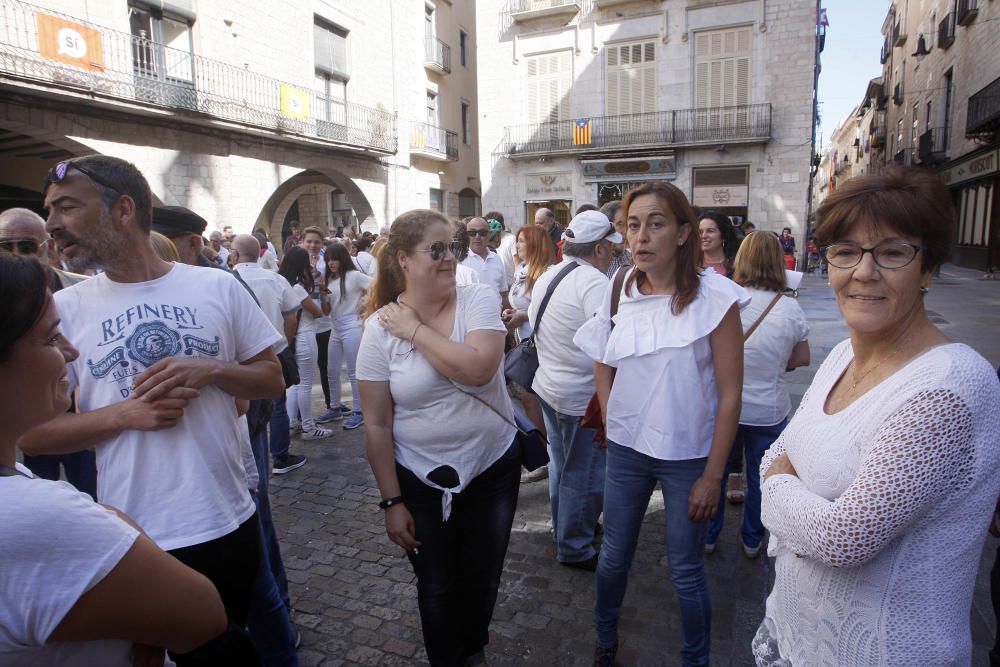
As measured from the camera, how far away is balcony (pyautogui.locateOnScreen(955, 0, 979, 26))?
19.2m

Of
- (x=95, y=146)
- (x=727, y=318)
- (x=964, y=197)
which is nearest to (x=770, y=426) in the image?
(x=727, y=318)

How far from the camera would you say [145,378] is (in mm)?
1767

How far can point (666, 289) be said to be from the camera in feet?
7.95

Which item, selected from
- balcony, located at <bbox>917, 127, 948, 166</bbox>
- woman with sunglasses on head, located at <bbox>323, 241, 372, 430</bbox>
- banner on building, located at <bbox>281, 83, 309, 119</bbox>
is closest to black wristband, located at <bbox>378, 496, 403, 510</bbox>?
woman with sunglasses on head, located at <bbox>323, 241, 372, 430</bbox>

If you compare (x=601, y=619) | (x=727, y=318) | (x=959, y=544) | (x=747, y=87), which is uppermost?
(x=747, y=87)

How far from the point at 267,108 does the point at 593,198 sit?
11212mm

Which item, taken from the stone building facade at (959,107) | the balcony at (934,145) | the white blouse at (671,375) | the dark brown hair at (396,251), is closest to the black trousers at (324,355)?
the dark brown hair at (396,251)

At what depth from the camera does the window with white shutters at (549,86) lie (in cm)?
2112

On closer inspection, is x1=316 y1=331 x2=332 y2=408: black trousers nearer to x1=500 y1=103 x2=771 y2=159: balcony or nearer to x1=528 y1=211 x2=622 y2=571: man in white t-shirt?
x1=528 y1=211 x2=622 y2=571: man in white t-shirt

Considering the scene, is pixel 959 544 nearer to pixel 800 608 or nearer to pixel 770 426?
pixel 800 608

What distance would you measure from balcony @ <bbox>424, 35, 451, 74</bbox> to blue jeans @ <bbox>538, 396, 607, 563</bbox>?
71.6ft

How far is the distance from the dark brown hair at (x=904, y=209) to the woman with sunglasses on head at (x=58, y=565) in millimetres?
1571

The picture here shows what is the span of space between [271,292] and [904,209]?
4211mm

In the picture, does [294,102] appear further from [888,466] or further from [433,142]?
[888,466]
